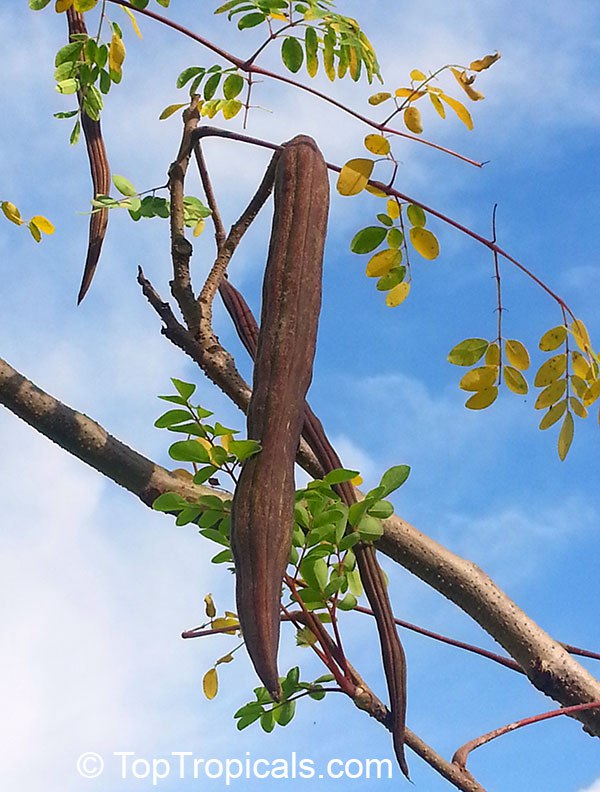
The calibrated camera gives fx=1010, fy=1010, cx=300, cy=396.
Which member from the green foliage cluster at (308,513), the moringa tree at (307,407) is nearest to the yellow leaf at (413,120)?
the moringa tree at (307,407)

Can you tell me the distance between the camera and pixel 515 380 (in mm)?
1721

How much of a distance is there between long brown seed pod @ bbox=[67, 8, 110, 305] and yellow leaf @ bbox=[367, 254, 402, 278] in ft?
1.57

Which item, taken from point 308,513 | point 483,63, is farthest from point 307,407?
point 483,63

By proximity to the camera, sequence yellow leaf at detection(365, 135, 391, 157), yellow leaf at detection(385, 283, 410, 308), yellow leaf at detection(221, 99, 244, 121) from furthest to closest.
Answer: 1. yellow leaf at detection(221, 99, 244, 121)
2. yellow leaf at detection(385, 283, 410, 308)
3. yellow leaf at detection(365, 135, 391, 157)

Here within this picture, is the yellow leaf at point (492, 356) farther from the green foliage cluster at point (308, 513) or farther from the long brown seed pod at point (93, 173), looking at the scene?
the long brown seed pod at point (93, 173)

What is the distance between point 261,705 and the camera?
5.05 feet

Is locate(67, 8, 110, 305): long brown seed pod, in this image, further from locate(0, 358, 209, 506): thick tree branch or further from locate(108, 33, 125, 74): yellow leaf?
locate(0, 358, 209, 506): thick tree branch

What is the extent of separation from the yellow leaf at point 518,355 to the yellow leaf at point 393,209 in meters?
0.30

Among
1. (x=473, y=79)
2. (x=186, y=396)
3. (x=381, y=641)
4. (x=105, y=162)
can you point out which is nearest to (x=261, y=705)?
(x=381, y=641)

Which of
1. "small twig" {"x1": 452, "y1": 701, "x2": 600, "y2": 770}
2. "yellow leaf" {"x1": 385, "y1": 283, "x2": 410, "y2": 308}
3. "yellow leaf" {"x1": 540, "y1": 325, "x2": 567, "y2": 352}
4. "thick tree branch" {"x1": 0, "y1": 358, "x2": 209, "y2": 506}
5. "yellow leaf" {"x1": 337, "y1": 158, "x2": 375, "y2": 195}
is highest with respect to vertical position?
"yellow leaf" {"x1": 385, "y1": 283, "x2": 410, "y2": 308}

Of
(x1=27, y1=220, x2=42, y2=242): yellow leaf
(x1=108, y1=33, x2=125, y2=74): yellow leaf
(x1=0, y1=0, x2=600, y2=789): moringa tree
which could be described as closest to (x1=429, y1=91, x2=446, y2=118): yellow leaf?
(x1=0, y1=0, x2=600, y2=789): moringa tree

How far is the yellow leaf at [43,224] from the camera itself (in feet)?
6.68

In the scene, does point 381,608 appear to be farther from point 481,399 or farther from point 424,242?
point 424,242

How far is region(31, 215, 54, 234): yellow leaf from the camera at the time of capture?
6.68 ft
